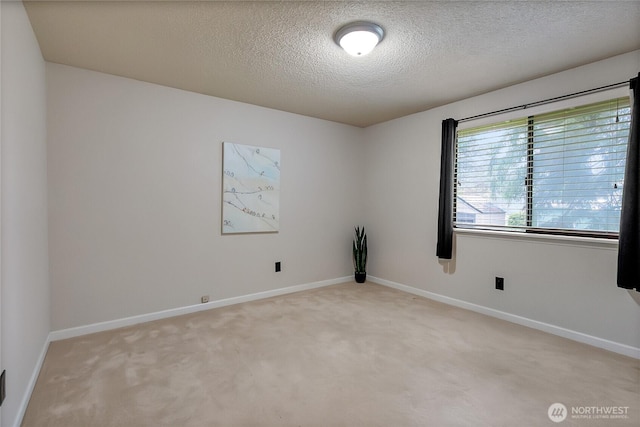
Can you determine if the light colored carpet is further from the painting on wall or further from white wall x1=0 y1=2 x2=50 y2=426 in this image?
the painting on wall

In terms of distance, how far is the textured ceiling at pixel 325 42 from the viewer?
6.02 feet

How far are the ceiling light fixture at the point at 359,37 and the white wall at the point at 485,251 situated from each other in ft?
5.74

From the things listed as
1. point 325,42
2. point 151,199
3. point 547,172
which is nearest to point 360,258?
point 547,172

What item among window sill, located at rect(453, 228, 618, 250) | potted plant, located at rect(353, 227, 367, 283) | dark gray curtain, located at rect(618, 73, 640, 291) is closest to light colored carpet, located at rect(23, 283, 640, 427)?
dark gray curtain, located at rect(618, 73, 640, 291)

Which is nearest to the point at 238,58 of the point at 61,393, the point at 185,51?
the point at 185,51

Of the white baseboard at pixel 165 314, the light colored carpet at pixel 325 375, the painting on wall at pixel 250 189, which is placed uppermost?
the painting on wall at pixel 250 189

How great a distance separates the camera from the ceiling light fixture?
197 cm

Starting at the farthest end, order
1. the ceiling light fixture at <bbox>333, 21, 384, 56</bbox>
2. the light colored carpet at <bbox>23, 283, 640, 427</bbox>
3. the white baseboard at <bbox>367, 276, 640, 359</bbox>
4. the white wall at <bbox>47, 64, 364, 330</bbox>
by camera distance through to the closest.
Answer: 1. the white wall at <bbox>47, 64, 364, 330</bbox>
2. the white baseboard at <bbox>367, 276, 640, 359</bbox>
3. the ceiling light fixture at <bbox>333, 21, 384, 56</bbox>
4. the light colored carpet at <bbox>23, 283, 640, 427</bbox>

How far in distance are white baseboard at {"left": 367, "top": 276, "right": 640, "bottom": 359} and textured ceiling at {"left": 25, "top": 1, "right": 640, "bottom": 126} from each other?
87.6 inches

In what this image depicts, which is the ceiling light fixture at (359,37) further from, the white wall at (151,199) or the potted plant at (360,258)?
the potted plant at (360,258)

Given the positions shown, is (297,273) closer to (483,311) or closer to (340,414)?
(483,311)

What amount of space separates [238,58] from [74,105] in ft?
4.82

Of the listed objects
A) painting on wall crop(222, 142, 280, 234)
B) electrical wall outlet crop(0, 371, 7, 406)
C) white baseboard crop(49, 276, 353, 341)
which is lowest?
white baseboard crop(49, 276, 353, 341)

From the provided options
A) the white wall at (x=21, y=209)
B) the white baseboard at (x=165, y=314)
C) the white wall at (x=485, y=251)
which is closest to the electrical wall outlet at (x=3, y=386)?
the white wall at (x=21, y=209)
